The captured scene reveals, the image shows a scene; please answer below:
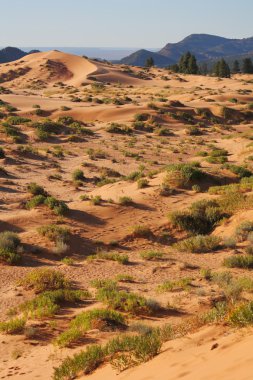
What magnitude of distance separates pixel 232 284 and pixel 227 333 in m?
3.62

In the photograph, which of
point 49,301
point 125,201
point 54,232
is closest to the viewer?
point 49,301

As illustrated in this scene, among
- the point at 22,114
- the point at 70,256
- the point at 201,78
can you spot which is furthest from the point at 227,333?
the point at 201,78

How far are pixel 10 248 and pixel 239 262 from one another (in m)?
6.99

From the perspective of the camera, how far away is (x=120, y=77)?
82875mm

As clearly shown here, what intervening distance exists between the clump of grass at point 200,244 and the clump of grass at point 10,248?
5.22 metres

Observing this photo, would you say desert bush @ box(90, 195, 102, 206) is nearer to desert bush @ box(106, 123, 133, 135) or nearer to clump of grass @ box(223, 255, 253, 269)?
clump of grass @ box(223, 255, 253, 269)

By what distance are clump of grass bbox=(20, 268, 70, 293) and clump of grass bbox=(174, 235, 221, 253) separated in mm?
4641

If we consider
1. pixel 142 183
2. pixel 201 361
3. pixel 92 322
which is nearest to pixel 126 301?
pixel 92 322

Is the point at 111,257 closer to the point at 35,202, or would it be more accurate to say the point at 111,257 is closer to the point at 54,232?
the point at 54,232

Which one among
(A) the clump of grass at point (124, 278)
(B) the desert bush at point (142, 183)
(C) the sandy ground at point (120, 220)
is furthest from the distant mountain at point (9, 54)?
(A) the clump of grass at point (124, 278)

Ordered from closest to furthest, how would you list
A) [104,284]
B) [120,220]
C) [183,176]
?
[104,284] → [120,220] → [183,176]

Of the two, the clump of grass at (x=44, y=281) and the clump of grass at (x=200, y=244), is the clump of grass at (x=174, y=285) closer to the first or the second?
the clump of grass at (x=44, y=281)

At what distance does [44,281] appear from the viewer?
11.1 metres

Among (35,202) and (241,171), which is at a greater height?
(241,171)
